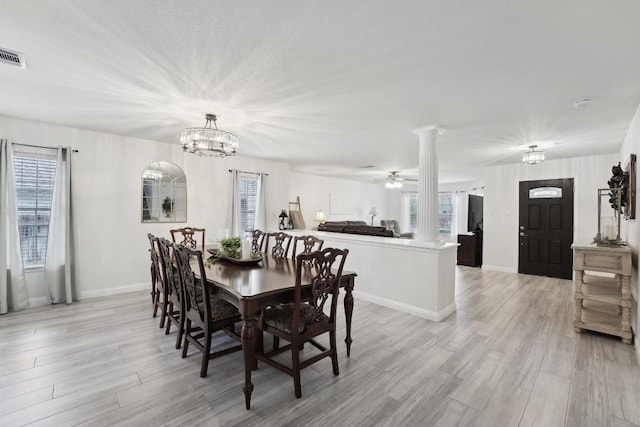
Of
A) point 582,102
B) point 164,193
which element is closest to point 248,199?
point 164,193

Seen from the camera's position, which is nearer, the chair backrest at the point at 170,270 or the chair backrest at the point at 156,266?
the chair backrest at the point at 170,270

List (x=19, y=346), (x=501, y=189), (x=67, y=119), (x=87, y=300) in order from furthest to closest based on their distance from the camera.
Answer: (x=501, y=189), (x=87, y=300), (x=67, y=119), (x=19, y=346)

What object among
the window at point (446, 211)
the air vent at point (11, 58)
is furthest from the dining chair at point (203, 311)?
the window at point (446, 211)

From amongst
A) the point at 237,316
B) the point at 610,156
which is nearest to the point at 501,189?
the point at 610,156

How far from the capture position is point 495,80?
245 centimetres

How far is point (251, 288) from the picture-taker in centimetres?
216

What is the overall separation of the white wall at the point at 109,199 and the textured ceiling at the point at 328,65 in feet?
1.09

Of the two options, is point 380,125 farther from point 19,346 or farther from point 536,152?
point 19,346

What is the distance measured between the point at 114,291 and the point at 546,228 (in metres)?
7.91

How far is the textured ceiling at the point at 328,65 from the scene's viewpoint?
5.44ft

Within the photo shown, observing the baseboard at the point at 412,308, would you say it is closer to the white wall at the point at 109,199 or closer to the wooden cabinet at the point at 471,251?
the white wall at the point at 109,199

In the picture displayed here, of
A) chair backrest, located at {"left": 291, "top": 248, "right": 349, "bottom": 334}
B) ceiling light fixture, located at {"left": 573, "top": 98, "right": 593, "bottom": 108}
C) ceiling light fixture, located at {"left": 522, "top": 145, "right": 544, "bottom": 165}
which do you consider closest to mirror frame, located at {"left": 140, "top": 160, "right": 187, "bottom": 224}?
chair backrest, located at {"left": 291, "top": 248, "right": 349, "bottom": 334}

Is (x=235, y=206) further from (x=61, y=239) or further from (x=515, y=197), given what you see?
(x=515, y=197)

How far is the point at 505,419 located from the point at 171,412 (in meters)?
2.18
